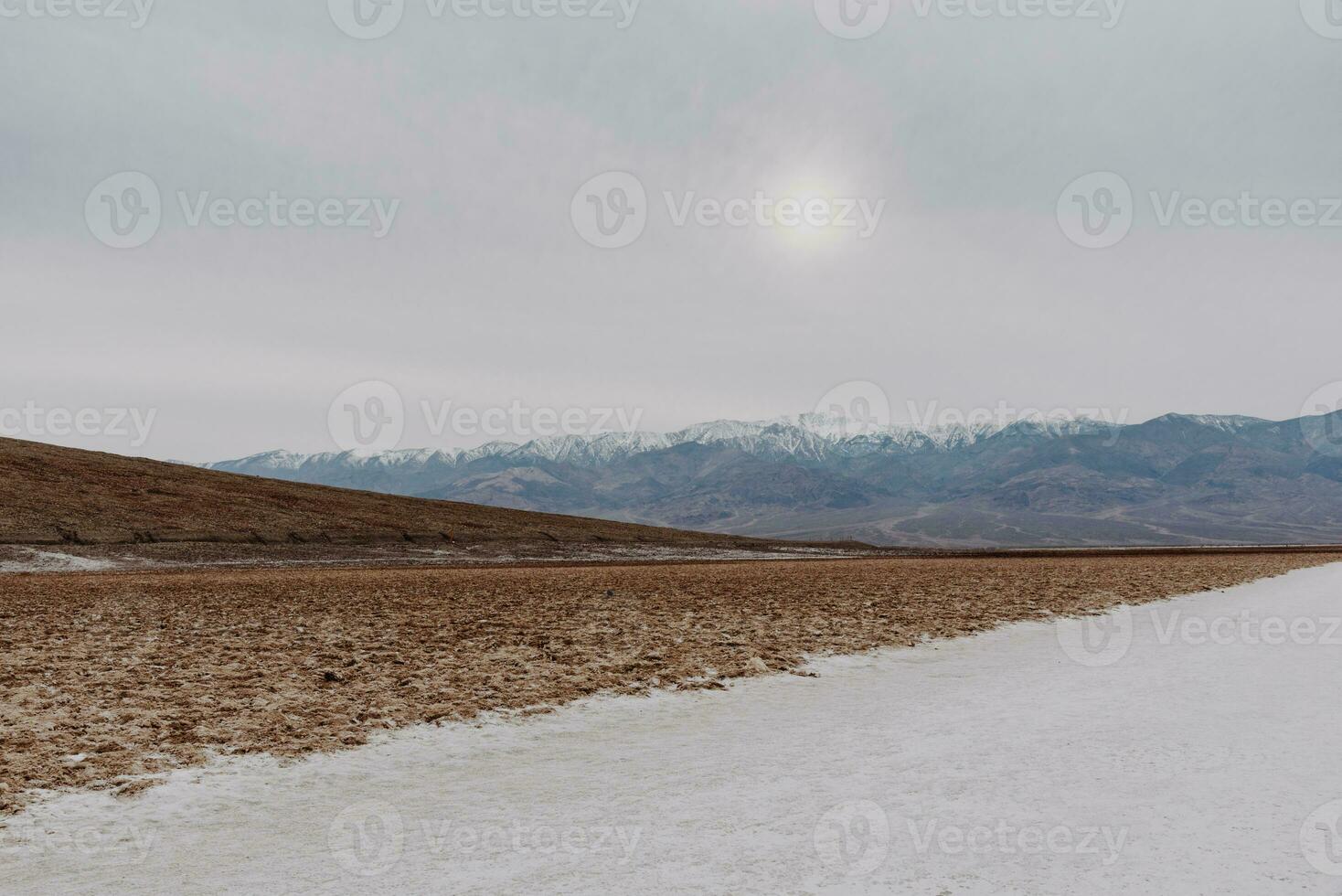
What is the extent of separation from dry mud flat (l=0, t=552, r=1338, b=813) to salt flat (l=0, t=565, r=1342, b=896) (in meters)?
1.42

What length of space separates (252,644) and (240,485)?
83.1 meters

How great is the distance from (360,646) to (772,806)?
13.8 metres

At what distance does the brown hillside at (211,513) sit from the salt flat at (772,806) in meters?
64.7

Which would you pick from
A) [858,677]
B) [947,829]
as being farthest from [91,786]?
[858,677]

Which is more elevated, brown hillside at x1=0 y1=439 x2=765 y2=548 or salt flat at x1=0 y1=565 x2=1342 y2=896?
brown hillside at x1=0 y1=439 x2=765 y2=548

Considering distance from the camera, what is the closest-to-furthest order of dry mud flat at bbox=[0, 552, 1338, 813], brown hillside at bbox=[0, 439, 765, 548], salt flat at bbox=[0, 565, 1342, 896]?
salt flat at bbox=[0, 565, 1342, 896]
dry mud flat at bbox=[0, 552, 1338, 813]
brown hillside at bbox=[0, 439, 765, 548]

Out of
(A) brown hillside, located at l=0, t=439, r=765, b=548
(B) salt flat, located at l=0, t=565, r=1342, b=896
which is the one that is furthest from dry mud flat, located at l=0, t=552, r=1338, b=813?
(A) brown hillside, located at l=0, t=439, r=765, b=548

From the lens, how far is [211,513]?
74875mm

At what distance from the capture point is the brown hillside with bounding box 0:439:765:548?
6462 centimetres

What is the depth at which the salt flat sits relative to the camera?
21.8 ft

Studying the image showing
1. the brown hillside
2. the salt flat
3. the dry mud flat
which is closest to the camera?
the salt flat

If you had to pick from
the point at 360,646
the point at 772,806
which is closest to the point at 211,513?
the point at 360,646

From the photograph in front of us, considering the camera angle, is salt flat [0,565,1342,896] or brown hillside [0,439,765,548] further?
brown hillside [0,439,765,548]

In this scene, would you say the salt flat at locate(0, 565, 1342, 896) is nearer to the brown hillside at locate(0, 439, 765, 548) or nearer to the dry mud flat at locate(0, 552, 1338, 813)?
the dry mud flat at locate(0, 552, 1338, 813)
